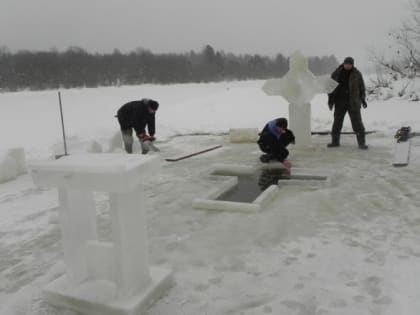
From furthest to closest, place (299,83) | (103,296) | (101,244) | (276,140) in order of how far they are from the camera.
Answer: (299,83)
(276,140)
(101,244)
(103,296)

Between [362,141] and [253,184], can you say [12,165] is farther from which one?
[362,141]

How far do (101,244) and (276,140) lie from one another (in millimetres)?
3972

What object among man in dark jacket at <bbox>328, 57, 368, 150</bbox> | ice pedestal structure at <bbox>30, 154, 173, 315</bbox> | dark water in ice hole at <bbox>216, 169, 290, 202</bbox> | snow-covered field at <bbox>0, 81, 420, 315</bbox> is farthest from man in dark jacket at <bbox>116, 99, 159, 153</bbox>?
ice pedestal structure at <bbox>30, 154, 173, 315</bbox>

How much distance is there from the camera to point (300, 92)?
7.86m

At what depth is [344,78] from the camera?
767cm

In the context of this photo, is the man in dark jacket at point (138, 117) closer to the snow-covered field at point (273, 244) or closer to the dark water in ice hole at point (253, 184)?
the snow-covered field at point (273, 244)

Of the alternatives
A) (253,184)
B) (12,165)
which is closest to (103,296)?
(253,184)

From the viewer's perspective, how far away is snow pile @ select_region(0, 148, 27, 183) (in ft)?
21.2

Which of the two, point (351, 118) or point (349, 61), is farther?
point (351, 118)

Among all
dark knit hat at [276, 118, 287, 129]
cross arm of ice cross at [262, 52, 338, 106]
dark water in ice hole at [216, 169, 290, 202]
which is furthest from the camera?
cross arm of ice cross at [262, 52, 338, 106]

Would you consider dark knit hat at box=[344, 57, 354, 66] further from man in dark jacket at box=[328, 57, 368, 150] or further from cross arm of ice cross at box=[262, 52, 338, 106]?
cross arm of ice cross at box=[262, 52, 338, 106]

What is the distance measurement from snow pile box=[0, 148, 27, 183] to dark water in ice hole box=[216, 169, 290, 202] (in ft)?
11.4

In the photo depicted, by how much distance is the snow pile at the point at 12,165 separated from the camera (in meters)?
6.47

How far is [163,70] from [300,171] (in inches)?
2286
